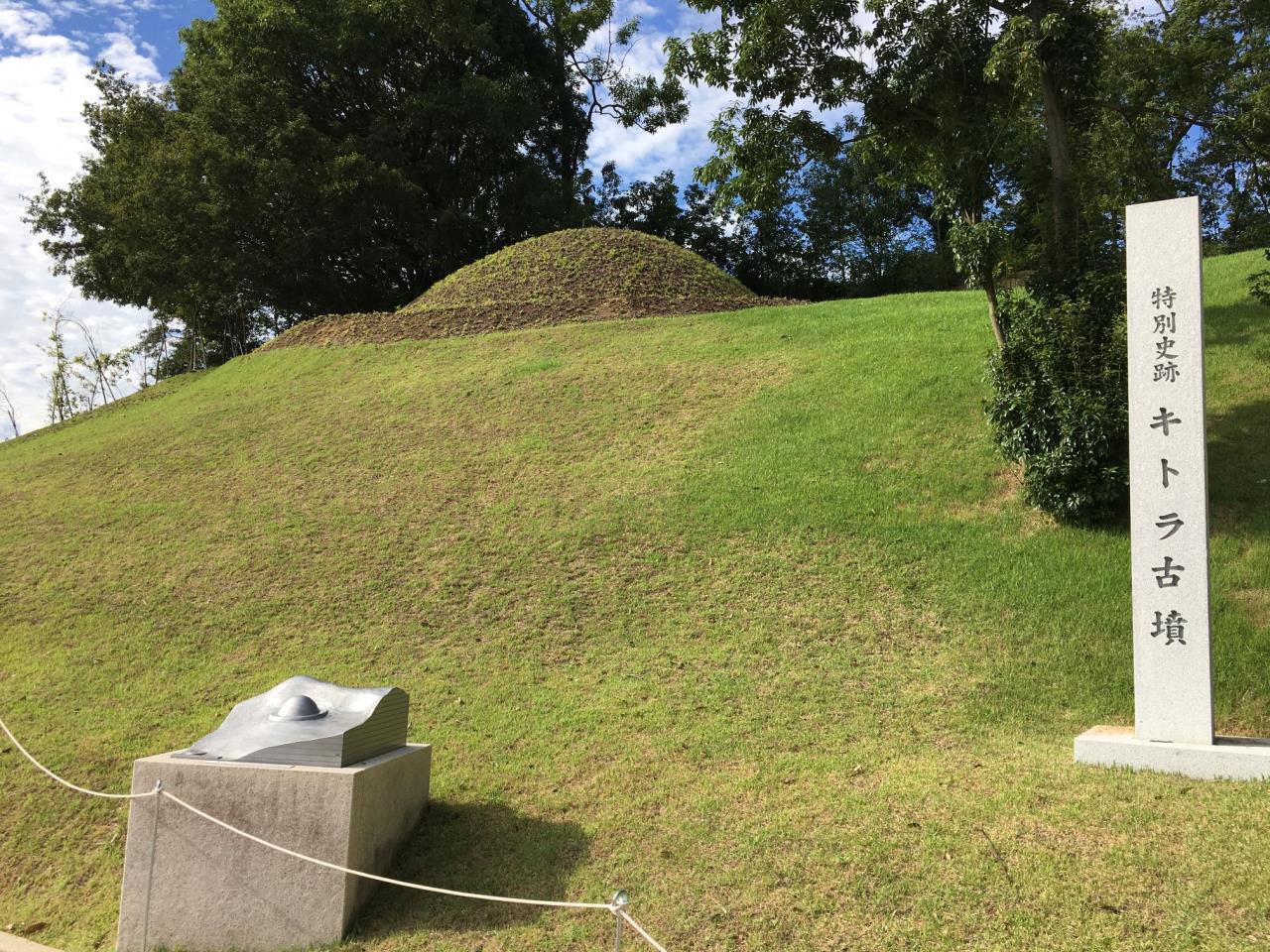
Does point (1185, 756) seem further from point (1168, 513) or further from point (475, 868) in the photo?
point (475, 868)

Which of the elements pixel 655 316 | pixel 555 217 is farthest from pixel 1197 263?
pixel 555 217

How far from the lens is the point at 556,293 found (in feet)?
58.5

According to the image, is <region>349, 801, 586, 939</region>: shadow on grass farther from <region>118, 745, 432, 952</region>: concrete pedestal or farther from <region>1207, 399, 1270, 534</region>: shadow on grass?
<region>1207, 399, 1270, 534</region>: shadow on grass

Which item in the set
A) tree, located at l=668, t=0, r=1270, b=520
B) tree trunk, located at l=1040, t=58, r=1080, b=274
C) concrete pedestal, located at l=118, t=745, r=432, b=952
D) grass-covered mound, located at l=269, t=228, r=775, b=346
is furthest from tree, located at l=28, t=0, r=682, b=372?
concrete pedestal, located at l=118, t=745, r=432, b=952

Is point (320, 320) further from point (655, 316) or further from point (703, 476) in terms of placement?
point (703, 476)

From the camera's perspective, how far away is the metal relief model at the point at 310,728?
168 inches

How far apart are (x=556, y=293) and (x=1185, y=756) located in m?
14.9

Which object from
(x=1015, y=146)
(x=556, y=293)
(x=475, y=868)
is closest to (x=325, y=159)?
(x=556, y=293)

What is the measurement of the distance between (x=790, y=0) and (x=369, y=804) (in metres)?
8.67

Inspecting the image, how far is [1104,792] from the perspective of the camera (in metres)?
4.33

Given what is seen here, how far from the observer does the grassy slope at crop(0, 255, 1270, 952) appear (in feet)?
12.8

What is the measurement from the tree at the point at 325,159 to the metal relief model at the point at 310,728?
20955mm

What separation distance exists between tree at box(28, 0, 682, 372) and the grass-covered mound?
6658mm

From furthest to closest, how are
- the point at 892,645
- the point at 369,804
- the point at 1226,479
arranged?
the point at 1226,479
the point at 892,645
the point at 369,804
